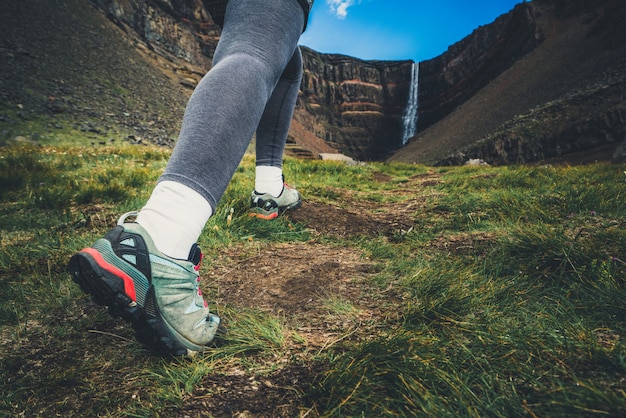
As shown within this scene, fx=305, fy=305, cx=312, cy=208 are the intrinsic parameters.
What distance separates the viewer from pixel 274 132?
263 centimetres

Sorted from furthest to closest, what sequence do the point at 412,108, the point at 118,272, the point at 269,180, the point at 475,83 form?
the point at 412,108 < the point at 475,83 < the point at 269,180 < the point at 118,272

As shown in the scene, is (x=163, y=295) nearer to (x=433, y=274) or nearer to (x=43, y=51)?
(x=433, y=274)

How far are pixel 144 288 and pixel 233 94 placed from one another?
→ 78 cm

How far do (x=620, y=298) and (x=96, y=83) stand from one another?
90.0 feet

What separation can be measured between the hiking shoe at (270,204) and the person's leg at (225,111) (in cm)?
132

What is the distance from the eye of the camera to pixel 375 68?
86750mm

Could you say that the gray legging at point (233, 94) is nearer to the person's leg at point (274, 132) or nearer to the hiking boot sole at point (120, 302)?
the hiking boot sole at point (120, 302)

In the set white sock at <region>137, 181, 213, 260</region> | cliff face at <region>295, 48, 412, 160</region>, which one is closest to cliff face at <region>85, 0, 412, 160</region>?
cliff face at <region>295, 48, 412, 160</region>

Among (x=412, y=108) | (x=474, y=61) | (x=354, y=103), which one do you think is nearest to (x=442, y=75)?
(x=474, y=61)

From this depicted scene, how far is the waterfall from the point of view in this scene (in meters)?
82.4

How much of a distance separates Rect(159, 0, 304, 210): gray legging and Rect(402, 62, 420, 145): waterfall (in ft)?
283

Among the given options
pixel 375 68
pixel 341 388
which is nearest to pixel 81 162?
pixel 341 388

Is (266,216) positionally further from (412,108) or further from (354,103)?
(412,108)

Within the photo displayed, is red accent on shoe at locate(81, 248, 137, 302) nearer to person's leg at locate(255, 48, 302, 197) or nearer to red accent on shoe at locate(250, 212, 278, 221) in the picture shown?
red accent on shoe at locate(250, 212, 278, 221)
